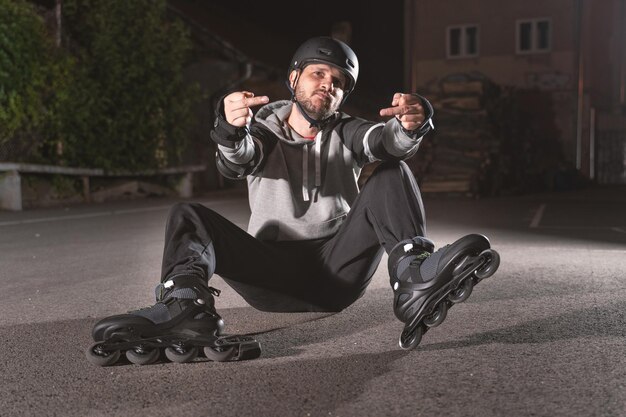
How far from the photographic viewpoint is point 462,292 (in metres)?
3.24

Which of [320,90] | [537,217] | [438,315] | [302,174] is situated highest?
[320,90]

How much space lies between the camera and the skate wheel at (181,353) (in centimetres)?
333

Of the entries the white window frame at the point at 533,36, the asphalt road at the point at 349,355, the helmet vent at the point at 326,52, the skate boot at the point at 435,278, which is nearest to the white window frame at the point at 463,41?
the white window frame at the point at 533,36

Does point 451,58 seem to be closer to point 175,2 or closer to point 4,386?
point 175,2

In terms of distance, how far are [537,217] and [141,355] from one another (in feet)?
32.7

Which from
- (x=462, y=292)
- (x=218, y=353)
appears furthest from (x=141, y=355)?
(x=462, y=292)

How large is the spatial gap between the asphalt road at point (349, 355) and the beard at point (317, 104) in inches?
43.3

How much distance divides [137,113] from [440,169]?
23.9ft

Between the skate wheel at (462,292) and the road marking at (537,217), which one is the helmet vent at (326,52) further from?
the road marking at (537,217)

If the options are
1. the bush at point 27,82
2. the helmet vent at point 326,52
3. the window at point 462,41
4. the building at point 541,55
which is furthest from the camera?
the window at point 462,41

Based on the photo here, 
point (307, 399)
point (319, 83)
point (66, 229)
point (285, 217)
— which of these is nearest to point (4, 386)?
point (307, 399)

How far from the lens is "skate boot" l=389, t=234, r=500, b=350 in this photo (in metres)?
3.19

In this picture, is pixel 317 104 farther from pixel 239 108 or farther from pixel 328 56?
pixel 239 108

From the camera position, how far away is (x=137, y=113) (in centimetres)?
1670
